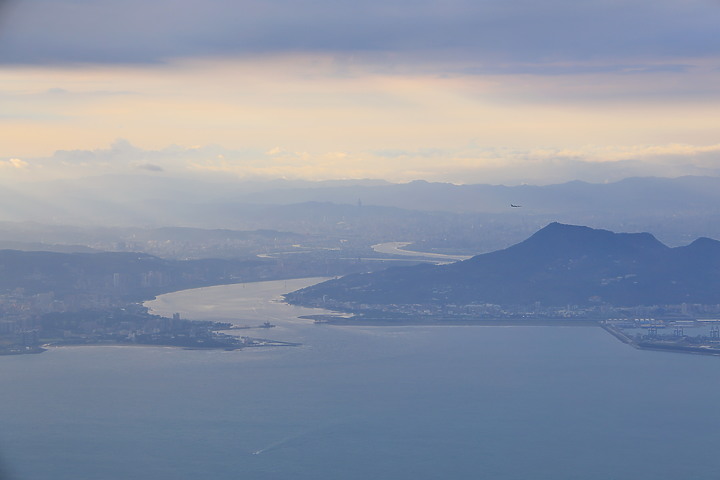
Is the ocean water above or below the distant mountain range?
below

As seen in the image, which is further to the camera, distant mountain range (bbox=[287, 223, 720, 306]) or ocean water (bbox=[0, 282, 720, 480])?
distant mountain range (bbox=[287, 223, 720, 306])

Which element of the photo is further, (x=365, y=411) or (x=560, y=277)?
(x=560, y=277)

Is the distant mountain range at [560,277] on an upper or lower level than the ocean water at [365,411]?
upper

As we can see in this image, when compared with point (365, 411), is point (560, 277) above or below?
above

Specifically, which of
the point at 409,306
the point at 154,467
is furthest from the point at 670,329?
the point at 154,467
